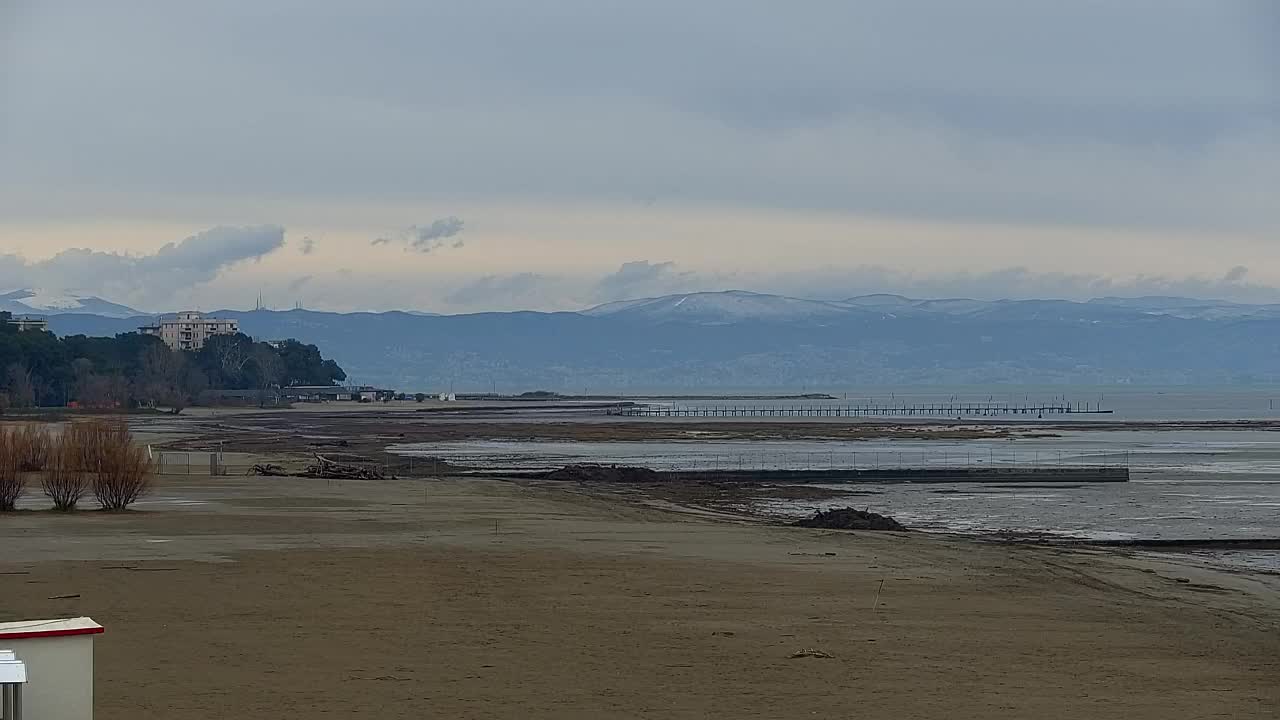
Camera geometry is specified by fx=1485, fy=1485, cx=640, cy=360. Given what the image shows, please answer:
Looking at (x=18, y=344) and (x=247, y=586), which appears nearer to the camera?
(x=247, y=586)

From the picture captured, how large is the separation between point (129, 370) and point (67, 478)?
137096 millimetres

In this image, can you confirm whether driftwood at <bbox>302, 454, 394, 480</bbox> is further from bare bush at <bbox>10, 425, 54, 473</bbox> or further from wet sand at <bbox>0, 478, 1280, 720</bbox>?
wet sand at <bbox>0, 478, 1280, 720</bbox>

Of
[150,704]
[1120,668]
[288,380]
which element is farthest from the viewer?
[288,380]

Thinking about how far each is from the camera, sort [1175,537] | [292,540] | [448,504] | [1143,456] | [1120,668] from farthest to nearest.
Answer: [1143,456] < [448,504] < [1175,537] < [292,540] < [1120,668]

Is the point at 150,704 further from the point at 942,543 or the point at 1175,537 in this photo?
the point at 1175,537

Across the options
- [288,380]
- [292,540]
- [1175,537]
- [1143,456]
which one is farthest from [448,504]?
[288,380]

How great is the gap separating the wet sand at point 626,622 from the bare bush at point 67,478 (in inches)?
89.0

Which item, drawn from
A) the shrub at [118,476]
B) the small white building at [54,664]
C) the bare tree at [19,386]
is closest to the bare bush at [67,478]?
the shrub at [118,476]

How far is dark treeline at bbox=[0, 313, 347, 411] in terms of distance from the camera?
12900 cm

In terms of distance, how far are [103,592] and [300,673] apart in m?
5.19

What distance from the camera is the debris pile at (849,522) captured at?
30.3 meters

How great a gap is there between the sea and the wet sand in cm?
682

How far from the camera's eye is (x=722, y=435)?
314 feet

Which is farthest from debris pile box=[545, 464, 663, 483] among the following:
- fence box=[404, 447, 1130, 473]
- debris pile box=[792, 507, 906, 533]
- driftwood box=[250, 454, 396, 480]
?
debris pile box=[792, 507, 906, 533]
